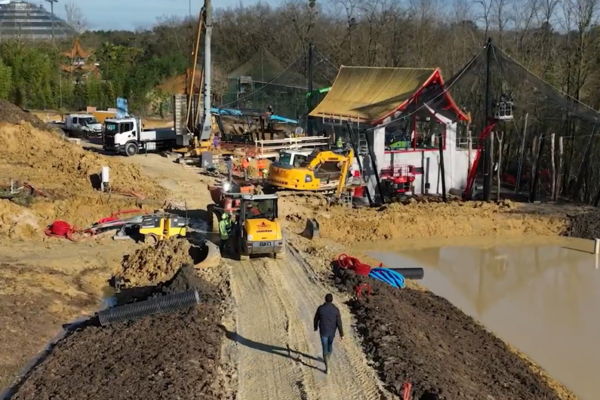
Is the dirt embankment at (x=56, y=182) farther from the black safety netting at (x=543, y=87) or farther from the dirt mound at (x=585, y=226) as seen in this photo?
the dirt mound at (x=585, y=226)

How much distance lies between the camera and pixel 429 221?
2709 cm

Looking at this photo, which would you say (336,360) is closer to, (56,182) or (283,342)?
(283,342)

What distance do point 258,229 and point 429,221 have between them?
10516 millimetres

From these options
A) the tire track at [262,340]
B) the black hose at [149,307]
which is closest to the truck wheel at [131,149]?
the tire track at [262,340]

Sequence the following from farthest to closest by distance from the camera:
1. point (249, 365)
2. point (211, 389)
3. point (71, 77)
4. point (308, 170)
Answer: point (71, 77)
point (308, 170)
point (249, 365)
point (211, 389)

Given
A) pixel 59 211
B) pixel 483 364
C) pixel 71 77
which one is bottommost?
pixel 483 364

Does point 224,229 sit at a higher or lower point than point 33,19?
lower

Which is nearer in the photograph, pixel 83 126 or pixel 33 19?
pixel 83 126

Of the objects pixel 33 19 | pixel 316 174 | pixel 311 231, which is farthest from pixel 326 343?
pixel 33 19

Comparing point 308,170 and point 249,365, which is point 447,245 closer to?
point 308,170

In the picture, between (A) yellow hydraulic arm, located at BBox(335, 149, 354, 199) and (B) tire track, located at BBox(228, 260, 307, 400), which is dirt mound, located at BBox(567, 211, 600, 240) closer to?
(A) yellow hydraulic arm, located at BBox(335, 149, 354, 199)

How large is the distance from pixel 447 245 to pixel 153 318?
14.1 m

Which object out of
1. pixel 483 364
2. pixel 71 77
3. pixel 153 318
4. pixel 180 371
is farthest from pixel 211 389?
pixel 71 77

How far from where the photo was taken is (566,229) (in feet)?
90.5
